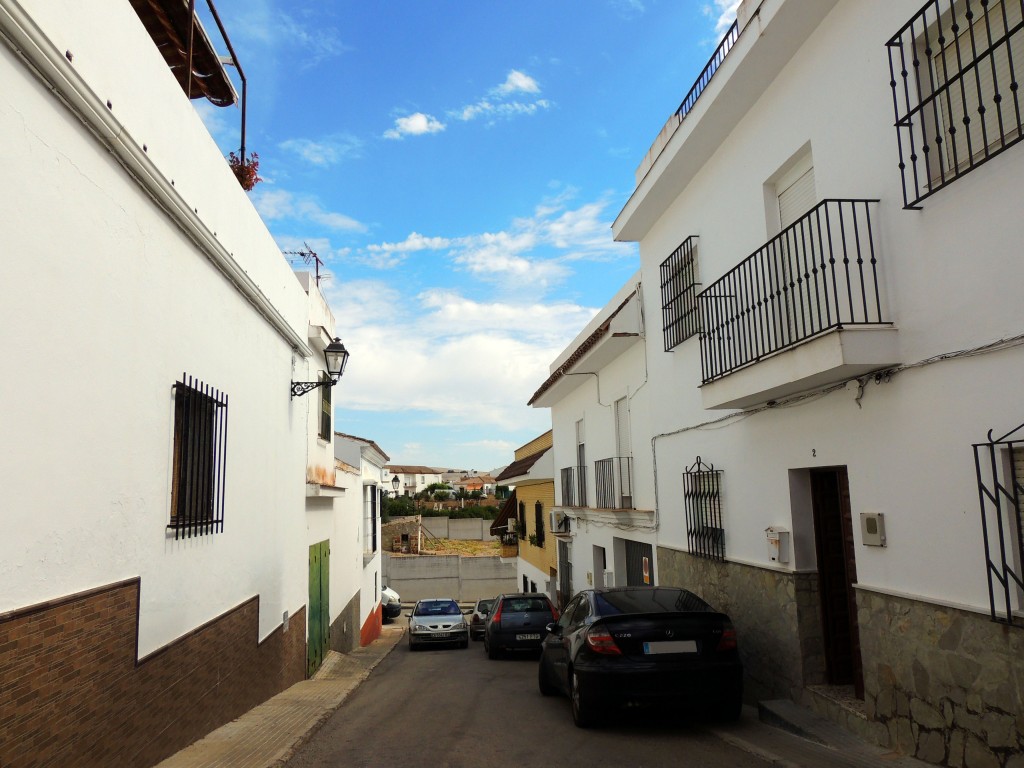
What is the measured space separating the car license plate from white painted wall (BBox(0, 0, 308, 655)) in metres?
3.93

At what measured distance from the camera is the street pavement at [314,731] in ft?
18.9

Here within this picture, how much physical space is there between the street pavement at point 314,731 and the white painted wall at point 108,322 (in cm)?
103

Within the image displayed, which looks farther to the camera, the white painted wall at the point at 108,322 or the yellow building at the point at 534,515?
the yellow building at the point at 534,515

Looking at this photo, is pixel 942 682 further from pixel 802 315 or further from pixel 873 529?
pixel 802 315

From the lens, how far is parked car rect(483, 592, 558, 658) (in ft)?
53.6

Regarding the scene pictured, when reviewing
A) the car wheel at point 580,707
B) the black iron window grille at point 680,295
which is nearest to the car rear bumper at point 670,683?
the car wheel at point 580,707

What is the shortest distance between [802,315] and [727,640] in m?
2.90

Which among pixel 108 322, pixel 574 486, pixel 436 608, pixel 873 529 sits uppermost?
pixel 108 322

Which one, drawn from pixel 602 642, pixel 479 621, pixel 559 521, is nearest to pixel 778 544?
pixel 602 642

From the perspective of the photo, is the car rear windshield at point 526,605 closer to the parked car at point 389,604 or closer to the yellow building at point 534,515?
the yellow building at point 534,515

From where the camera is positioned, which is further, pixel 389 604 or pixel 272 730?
pixel 389 604

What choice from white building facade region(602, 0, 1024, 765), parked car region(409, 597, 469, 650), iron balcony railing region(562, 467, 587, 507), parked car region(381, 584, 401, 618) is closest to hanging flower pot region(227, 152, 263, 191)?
white building facade region(602, 0, 1024, 765)

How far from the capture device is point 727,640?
6949 mm

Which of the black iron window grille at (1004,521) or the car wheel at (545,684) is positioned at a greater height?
the black iron window grille at (1004,521)
